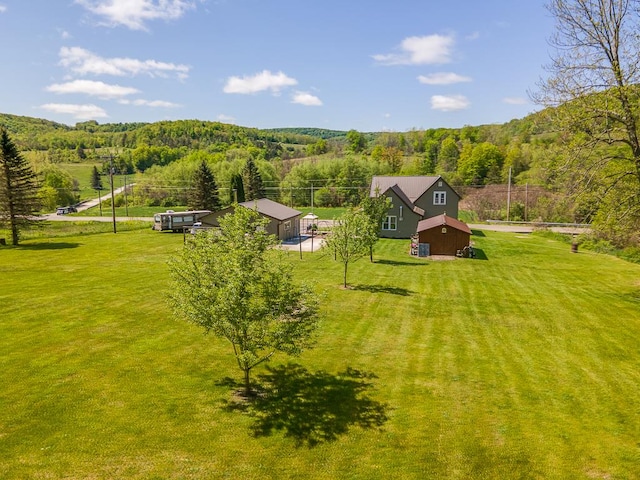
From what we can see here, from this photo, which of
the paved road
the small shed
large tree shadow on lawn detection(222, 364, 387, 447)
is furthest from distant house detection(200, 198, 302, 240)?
the paved road

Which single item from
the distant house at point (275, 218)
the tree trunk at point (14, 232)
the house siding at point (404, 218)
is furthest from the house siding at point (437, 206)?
the tree trunk at point (14, 232)

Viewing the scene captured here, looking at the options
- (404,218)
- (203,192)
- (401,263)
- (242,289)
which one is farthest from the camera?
(203,192)

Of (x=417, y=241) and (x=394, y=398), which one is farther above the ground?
(x=417, y=241)

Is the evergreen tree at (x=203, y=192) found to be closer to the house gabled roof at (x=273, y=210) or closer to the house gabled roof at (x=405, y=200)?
the house gabled roof at (x=273, y=210)

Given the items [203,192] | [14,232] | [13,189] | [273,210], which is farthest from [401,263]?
[203,192]

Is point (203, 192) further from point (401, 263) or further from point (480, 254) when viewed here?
point (480, 254)

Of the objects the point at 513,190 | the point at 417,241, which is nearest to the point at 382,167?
the point at 513,190

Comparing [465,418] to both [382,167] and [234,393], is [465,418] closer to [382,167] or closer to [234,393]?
[234,393]
